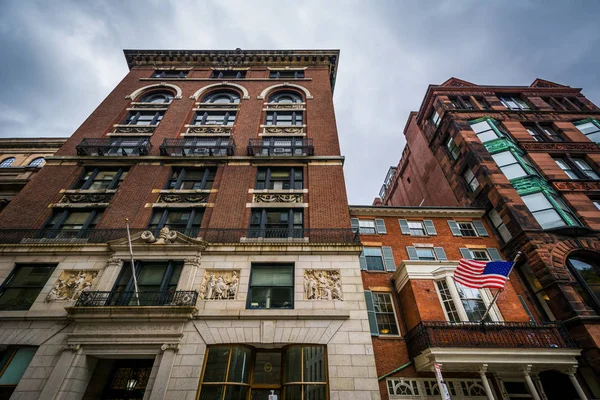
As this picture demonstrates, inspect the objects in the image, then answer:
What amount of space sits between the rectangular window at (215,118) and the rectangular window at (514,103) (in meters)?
29.1

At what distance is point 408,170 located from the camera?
1543 inches

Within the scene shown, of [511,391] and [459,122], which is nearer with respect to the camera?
[511,391]

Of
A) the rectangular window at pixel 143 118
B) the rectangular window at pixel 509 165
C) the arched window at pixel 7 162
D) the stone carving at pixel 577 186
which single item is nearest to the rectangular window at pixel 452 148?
the rectangular window at pixel 509 165

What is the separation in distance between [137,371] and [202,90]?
958 inches

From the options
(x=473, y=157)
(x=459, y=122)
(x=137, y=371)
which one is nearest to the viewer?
(x=137, y=371)

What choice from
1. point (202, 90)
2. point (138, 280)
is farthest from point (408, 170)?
point (138, 280)

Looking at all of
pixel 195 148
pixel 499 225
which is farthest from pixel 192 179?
pixel 499 225

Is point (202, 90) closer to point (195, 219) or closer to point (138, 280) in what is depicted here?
point (195, 219)

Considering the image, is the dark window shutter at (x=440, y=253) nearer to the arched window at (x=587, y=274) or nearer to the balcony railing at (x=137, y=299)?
the arched window at (x=587, y=274)

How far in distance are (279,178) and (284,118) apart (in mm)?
7910

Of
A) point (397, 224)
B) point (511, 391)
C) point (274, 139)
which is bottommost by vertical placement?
point (511, 391)

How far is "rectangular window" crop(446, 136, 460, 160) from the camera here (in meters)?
27.5

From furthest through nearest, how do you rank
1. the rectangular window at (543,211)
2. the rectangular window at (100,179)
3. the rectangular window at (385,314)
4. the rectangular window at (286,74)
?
1. the rectangular window at (286,74)
2. the rectangular window at (100,179)
3. the rectangular window at (543,211)
4. the rectangular window at (385,314)

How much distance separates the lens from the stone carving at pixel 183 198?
18.2 meters
